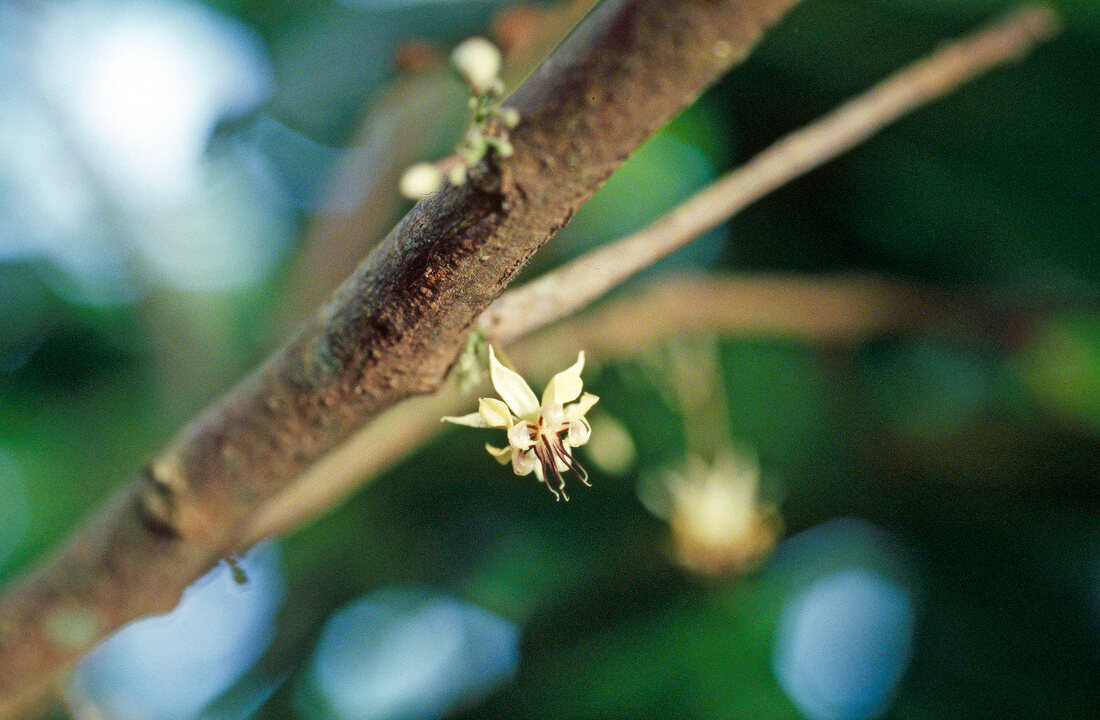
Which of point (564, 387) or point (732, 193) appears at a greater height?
point (732, 193)

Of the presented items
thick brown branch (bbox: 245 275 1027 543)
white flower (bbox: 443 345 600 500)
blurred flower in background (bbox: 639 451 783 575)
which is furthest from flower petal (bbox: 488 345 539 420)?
blurred flower in background (bbox: 639 451 783 575)

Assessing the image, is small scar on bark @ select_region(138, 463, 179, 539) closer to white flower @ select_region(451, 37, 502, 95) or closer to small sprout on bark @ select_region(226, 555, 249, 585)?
small sprout on bark @ select_region(226, 555, 249, 585)

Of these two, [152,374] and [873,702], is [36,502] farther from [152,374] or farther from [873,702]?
[873,702]

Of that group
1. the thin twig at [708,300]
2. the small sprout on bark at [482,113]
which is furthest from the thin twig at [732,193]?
the small sprout on bark at [482,113]

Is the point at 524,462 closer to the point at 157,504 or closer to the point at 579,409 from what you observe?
the point at 579,409

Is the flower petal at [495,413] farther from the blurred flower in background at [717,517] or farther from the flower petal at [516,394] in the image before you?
the blurred flower in background at [717,517]

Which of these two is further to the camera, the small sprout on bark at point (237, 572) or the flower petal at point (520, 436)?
the small sprout on bark at point (237, 572)

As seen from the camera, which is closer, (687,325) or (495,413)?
(495,413)

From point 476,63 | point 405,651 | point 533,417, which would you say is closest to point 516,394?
point 533,417
